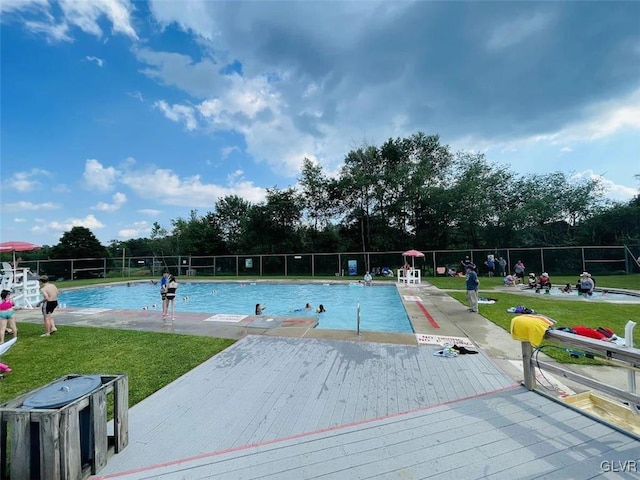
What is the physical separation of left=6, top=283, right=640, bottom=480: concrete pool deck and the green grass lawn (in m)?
0.41

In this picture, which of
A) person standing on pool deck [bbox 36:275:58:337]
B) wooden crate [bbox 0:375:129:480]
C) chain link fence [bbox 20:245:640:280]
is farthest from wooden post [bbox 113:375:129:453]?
chain link fence [bbox 20:245:640:280]

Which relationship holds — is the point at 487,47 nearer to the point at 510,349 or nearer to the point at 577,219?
the point at 510,349

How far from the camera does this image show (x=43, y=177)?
21594mm

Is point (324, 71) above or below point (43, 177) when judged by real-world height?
above

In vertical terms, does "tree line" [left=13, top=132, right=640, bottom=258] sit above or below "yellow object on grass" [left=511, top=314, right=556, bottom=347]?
above

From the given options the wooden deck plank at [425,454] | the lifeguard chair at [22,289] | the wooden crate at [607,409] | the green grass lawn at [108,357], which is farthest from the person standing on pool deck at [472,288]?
the lifeguard chair at [22,289]

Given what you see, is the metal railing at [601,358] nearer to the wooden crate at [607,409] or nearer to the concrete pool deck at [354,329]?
the wooden crate at [607,409]

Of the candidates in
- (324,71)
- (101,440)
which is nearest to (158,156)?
(324,71)

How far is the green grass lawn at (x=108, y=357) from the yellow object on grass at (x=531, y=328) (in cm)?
462

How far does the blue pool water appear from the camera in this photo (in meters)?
10.9

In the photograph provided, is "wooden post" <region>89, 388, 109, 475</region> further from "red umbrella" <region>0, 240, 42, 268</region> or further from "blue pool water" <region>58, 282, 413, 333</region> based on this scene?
"red umbrella" <region>0, 240, 42, 268</region>

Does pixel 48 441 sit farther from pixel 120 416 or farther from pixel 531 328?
pixel 531 328

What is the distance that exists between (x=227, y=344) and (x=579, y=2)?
1507cm

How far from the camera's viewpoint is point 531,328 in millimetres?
3178
